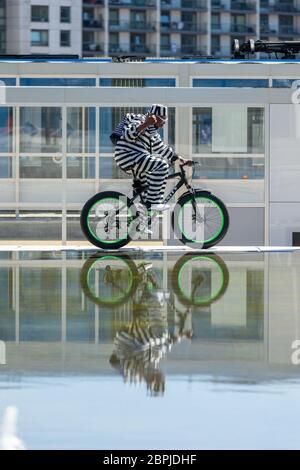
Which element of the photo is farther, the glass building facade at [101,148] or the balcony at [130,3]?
the balcony at [130,3]

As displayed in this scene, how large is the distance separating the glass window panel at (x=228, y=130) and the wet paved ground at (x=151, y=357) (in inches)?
186

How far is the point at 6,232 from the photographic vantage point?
1758 cm

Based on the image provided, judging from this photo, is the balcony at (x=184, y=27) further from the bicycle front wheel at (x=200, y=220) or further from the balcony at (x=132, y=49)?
the bicycle front wheel at (x=200, y=220)

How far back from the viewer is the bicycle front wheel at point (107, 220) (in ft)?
51.2

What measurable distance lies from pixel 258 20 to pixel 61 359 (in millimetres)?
150035

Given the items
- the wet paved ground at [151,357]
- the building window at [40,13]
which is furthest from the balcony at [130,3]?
the wet paved ground at [151,357]

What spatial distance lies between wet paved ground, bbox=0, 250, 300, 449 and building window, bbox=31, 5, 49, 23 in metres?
129

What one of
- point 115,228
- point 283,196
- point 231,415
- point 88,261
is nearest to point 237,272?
point 88,261

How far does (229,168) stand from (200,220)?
1.85 m

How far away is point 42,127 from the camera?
1769 centimetres

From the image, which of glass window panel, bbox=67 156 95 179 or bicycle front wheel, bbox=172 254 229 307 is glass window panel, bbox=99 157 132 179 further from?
bicycle front wheel, bbox=172 254 229 307

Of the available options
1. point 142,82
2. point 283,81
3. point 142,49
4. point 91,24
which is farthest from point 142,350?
point 142,49

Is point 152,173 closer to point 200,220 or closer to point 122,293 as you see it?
point 200,220

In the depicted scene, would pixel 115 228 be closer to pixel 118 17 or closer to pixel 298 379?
pixel 298 379
